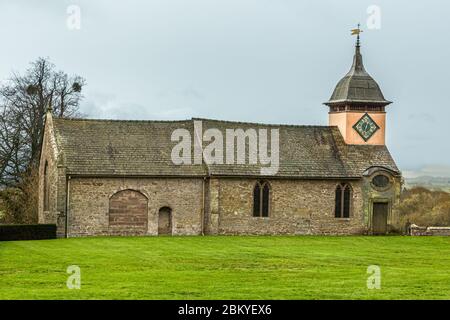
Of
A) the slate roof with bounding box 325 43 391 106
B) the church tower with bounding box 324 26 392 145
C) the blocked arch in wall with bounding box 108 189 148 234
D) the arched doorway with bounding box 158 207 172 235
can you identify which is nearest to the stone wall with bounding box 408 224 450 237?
the church tower with bounding box 324 26 392 145

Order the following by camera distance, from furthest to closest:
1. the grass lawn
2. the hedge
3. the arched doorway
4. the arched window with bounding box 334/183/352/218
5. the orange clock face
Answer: the orange clock face
the arched window with bounding box 334/183/352/218
the arched doorway
the hedge
the grass lawn

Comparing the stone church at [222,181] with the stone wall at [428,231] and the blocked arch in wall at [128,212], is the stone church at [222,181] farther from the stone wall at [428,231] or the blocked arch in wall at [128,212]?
the stone wall at [428,231]

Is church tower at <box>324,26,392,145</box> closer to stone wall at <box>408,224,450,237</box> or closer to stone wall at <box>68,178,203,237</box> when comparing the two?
stone wall at <box>408,224,450,237</box>

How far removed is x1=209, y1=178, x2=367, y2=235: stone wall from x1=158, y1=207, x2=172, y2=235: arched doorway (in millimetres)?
2323

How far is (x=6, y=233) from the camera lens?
52000 mm

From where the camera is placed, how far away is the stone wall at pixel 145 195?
2157 inches

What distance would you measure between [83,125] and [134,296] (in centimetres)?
3261

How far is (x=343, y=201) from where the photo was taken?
59.6 m

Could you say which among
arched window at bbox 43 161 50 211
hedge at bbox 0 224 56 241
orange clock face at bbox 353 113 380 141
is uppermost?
orange clock face at bbox 353 113 380 141

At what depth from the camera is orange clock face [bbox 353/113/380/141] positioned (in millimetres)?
62000

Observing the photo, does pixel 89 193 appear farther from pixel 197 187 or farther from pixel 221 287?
pixel 221 287

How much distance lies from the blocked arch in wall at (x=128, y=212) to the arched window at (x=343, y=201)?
1146 centimetres

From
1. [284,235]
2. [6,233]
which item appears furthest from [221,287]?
[284,235]

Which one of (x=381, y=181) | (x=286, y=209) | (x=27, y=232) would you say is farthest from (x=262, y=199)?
(x=27, y=232)
